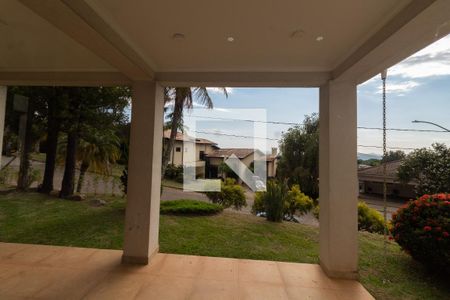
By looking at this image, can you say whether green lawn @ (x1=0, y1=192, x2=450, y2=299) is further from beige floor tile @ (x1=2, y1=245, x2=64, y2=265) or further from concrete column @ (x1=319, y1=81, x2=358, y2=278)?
concrete column @ (x1=319, y1=81, x2=358, y2=278)

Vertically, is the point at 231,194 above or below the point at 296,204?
above

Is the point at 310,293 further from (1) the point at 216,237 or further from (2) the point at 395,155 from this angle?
(2) the point at 395,155

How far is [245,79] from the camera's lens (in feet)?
10.4

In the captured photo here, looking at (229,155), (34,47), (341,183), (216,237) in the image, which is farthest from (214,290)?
(229,155)

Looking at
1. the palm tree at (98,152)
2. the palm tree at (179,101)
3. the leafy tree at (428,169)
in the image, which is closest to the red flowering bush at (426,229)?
the leafy tree at (428,169)

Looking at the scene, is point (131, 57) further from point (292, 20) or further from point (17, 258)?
point (17, 258)

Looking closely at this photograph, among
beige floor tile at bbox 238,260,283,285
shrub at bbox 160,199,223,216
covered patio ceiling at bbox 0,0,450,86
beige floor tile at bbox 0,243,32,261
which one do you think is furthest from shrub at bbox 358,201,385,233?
beige floor tile at bbox 0,243,32,261

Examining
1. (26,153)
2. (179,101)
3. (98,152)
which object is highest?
(179,101)

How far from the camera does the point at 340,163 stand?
3.04 metres

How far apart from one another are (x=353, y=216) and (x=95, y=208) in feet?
16.8

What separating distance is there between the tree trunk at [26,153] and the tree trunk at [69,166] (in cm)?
73

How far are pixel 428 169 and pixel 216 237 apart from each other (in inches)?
126

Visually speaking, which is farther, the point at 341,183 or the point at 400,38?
the point at 341,183

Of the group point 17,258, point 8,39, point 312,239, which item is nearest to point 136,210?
point 17,258
